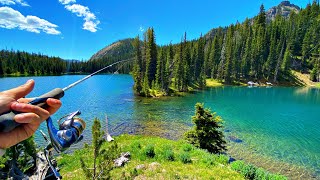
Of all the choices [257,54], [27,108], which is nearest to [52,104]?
[27,108]

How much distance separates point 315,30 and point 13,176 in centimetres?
13988

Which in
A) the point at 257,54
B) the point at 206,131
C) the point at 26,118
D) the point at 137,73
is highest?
the point at 257,54

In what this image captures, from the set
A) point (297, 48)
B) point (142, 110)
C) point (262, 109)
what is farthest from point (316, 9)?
point (142, 110)

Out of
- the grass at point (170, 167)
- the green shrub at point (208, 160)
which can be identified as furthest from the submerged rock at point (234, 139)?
the green shrub at point (208, 160)

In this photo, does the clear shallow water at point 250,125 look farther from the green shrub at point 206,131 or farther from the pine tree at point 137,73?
the pine tree at point 137,73

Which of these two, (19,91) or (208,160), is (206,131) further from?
(19,91)

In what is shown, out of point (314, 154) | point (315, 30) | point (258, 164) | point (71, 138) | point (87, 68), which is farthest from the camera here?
point (87, 68)

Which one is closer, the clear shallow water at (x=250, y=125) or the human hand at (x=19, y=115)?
the human hand at (x=19, y=115)

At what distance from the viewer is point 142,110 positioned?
40.9 metres

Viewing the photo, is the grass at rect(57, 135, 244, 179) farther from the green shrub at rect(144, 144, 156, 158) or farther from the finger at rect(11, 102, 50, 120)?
the finger at rect(11, 102, 50, 120)

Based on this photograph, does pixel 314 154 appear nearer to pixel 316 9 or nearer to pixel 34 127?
pixel 34 127

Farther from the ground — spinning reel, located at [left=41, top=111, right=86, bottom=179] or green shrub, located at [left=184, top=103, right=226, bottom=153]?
spinning reel, located at [left=41, top=111, right=86, bottom=179]

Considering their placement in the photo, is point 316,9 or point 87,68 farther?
point 87,68

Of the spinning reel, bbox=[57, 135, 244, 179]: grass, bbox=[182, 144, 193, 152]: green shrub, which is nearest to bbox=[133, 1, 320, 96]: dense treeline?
bbox=[182, 144, 193, 152]: green shrub
